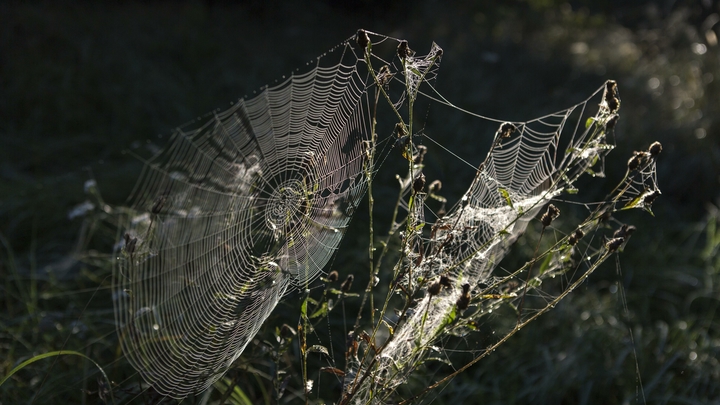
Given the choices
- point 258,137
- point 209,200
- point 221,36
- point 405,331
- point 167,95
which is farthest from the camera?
point 221,36

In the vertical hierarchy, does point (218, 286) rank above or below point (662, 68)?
below

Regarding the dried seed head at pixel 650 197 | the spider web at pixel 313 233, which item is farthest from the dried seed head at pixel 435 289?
the dried seed head at pixel 650 197

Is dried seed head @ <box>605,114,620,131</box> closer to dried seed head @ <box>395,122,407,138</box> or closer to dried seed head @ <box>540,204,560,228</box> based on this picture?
dried seed head @ <box>540,204,560,228</box>

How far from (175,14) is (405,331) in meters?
8.02

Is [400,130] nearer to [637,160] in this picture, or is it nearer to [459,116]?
[637,160]

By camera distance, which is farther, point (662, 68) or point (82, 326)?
point (662, 68)

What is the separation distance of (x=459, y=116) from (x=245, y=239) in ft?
10.8

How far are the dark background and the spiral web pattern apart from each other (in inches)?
19.2

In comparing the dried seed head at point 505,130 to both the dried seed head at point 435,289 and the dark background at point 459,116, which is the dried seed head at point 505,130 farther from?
the dark background at point 459,116

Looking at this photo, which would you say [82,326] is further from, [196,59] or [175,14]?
[175,14]

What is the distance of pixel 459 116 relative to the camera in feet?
17.8

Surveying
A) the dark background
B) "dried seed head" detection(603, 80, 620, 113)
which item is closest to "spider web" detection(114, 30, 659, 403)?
"dried seed head" detection(603, 80, 620, 113)

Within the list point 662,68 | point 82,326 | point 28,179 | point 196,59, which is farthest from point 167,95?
point 662,68

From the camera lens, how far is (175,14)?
8750 mm
